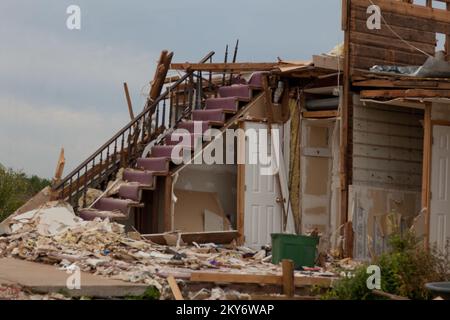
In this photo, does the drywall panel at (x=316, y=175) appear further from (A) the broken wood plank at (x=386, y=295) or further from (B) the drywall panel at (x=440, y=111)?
(A) the broken wood plank at (x=386, y=295)

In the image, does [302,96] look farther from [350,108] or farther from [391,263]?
[391,263]

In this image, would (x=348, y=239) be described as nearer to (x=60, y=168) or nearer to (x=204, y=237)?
(x=204, y=237)

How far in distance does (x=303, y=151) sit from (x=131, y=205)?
11.6 ft

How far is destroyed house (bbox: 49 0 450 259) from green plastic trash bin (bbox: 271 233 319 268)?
2.13 metres

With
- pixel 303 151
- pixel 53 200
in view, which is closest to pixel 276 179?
pixel 303 151

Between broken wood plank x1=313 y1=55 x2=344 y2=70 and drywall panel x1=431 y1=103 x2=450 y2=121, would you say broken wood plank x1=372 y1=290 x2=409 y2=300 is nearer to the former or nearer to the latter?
drywall panel x1=431 y1=103 x2=450 y2=121

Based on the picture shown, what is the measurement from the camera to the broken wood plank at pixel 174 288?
10759 mm

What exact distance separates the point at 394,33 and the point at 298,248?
5392 millimetres

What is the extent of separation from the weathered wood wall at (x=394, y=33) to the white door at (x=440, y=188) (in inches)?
77.9

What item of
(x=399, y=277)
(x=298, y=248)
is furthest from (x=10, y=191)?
(x=399, y=277)

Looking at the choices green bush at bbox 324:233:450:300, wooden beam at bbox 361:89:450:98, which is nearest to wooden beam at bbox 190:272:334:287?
green bush at bbox 324:233:450:300

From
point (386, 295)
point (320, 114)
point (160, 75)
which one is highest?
point (160, 75)

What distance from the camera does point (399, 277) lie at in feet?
37.3

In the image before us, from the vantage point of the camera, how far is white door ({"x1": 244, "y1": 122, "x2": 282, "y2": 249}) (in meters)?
16.8
